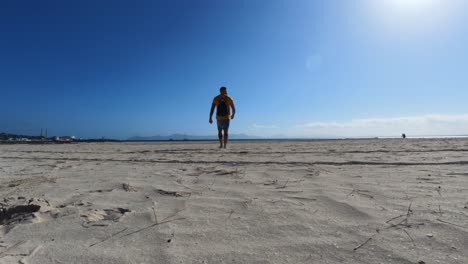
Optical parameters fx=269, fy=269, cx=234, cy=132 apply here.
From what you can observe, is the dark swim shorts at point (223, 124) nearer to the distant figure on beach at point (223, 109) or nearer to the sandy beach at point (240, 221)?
the distant figure on beach at point (223, 109)

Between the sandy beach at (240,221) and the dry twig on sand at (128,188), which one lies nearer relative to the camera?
the sandy beach at (240,221)

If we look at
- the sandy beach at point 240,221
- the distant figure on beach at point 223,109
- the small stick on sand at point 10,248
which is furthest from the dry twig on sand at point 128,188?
the distant figure on beach at point 223,109

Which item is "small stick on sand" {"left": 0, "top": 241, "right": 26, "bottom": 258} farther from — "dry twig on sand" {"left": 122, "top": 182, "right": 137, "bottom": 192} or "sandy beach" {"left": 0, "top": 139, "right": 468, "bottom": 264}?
"dry twig on sand" {"left": 122, "top": 182, "right": 137, "bottom": 192}

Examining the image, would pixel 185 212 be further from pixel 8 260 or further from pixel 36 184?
pixel 36 184

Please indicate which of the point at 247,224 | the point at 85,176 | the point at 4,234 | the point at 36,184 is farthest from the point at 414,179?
the point at 36,184

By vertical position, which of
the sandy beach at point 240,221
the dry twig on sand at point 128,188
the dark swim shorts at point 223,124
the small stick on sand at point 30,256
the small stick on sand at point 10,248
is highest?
the dark swim shorts at point 223,124

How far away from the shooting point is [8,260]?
1.16 m

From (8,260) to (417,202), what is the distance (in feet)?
7.71

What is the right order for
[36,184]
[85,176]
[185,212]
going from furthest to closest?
[85,176], [36,184], [185,212]

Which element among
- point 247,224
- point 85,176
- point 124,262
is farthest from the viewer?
point 85,176

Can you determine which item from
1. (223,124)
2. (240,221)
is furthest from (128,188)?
(223,124)

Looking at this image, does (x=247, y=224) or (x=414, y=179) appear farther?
(x=414, y=179)

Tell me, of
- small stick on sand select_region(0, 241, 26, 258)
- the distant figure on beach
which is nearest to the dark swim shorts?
the distant figure on beach

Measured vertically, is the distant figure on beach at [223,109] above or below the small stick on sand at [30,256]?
above
